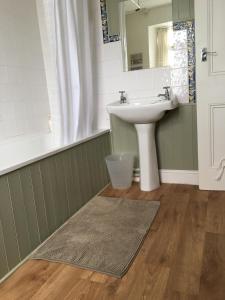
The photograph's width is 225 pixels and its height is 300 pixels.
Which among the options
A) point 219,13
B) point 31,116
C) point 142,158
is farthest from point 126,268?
point 219,13

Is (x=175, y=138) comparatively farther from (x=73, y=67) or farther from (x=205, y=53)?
(x=73, y=67)

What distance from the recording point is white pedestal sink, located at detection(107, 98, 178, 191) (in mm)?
2178

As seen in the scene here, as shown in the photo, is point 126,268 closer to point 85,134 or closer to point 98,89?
point 85,134

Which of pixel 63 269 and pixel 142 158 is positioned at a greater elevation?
pixel 142 158

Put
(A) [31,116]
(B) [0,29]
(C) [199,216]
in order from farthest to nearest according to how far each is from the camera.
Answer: (A) [31,116] < (B) [0,29] < (C) [199,216]

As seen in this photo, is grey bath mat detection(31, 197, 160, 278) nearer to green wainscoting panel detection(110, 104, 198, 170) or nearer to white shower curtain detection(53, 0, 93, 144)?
green wainscoting panel detection(110, 104, 198, 170)

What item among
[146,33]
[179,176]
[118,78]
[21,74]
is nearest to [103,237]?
[179,176]

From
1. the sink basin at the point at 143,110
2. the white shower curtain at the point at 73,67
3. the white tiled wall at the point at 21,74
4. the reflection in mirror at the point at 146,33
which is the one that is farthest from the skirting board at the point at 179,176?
the white tiled wall at the point at 21,74

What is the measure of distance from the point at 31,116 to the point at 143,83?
1.14m

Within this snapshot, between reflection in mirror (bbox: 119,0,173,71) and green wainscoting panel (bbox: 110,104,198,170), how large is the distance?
1.61ft

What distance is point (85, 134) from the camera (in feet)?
8.09

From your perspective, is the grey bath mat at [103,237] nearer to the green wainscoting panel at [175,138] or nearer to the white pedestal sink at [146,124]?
the white pedestal sink at [146,124]

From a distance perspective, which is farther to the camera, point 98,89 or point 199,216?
point 98,89

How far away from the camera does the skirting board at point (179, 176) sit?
2.59 metres
